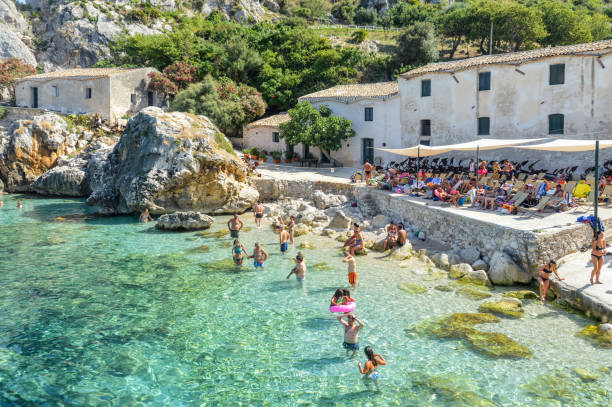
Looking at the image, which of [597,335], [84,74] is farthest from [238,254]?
[84,74]

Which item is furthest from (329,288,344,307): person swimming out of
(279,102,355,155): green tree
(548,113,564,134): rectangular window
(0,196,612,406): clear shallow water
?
(279,102,355,155): green tree

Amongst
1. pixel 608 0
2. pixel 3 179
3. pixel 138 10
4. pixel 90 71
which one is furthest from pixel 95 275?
pixel 608 0

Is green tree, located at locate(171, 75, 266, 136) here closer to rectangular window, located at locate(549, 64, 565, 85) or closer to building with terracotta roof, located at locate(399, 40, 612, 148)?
building with terracotta roof, located at locate(399, 40, 612, 148)

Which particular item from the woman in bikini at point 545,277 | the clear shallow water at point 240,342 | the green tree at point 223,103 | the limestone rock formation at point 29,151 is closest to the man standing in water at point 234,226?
the clear shallow water at point 240,342

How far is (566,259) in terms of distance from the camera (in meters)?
12.9

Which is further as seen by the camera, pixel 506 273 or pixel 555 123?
pixel 555 123

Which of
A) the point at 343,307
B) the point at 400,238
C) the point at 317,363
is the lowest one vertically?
the point at 317,363

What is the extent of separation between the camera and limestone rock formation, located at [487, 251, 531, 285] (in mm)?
12797

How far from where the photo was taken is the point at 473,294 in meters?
12.2

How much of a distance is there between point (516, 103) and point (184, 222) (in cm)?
1837

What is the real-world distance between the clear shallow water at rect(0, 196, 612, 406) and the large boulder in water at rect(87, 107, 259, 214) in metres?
7.12

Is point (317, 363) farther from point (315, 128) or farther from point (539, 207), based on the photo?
point (315, 128)

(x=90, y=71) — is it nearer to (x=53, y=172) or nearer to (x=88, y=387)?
(x=53, y=172)

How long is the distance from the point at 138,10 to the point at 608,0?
69639 mm
